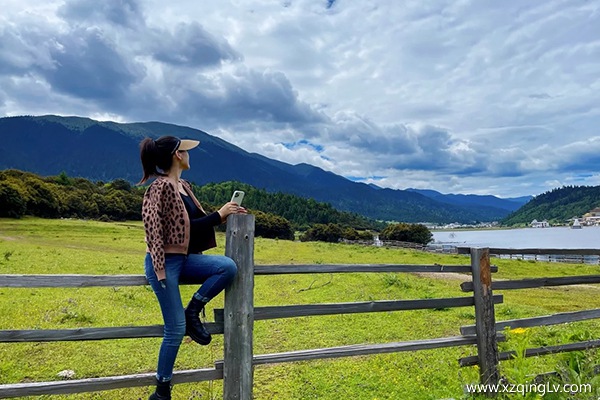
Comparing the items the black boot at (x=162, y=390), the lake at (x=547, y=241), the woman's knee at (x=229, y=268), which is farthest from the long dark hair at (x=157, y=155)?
the lake at (x=547, y=241)

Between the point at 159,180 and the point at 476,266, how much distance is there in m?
3.86

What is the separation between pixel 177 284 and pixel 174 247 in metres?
0.33

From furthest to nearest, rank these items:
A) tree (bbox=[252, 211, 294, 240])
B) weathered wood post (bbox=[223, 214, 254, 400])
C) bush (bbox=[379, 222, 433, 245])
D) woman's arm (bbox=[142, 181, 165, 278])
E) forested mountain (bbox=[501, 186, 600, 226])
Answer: forested mountain (bbox=[501, 186, 600, 226]) < bush (bbox=[379, 222, 433, 245]) < tree (bbox=[252, 211, 294, 240]) < weathered wood post (bbox=[223, 214, 254, 400]) < woman's arm (bbox=[142, 181, 165, 278])

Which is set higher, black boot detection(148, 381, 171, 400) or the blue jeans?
the blue jeans

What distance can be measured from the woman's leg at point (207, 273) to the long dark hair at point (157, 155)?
0.85 m

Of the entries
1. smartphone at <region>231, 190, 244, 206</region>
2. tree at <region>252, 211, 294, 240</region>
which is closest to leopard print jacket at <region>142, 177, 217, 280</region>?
smartphone at <region>231, 190, 244, 206</region>

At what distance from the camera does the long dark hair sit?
380 centimetres

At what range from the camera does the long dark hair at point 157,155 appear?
12.5 feet

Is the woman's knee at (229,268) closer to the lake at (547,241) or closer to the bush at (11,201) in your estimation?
the lake at (547,241)

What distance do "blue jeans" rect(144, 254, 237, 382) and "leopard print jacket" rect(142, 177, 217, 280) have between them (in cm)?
11

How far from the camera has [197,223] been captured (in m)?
3.81

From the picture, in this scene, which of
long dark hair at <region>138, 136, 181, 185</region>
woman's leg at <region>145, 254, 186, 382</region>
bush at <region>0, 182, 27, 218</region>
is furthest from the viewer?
bush at <region>0, 182, 27, 218</region>

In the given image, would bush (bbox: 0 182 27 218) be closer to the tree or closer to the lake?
the tree

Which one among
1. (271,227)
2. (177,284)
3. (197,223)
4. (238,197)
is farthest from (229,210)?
(271,227)
